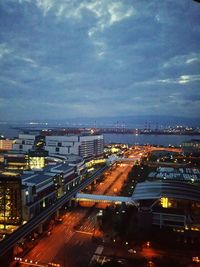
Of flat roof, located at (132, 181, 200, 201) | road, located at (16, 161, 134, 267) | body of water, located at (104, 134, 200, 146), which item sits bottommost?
road, located at (16, 161, 134, 267)

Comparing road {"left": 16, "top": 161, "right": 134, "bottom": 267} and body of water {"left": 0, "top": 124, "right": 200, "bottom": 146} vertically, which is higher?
body of water {"left": 0, "top": 124, "right": 200, "bottom": 146}

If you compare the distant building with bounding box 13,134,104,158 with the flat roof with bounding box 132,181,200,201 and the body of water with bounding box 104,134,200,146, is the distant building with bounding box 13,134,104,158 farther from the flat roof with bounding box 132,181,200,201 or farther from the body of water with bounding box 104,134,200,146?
the body of water with bounding box 104,134,200,146

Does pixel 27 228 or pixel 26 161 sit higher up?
pixel 26 161

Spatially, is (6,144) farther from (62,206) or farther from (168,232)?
(168,232)

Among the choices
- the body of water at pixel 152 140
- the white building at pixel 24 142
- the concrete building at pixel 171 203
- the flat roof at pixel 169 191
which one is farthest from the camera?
the body of water at pixel 152 140

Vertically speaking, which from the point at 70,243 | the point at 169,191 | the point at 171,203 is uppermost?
the point at 169,191

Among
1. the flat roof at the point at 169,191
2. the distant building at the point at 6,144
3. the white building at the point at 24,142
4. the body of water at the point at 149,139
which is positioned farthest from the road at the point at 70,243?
the body of water at the point at 149,139

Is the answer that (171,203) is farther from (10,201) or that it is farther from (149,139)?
(149,139)

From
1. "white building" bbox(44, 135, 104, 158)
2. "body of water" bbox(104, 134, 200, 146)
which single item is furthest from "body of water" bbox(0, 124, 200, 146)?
"white building" bbox(44, 135, 104, 158)

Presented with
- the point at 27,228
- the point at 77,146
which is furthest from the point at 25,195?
the point at 77,146

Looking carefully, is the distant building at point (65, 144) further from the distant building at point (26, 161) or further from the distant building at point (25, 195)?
the distant building at point (25, 195)

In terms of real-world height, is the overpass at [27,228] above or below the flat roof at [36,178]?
below
